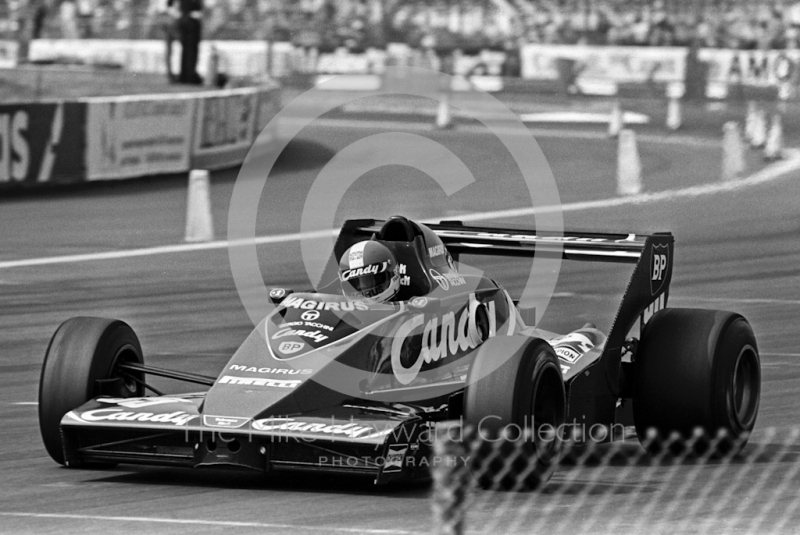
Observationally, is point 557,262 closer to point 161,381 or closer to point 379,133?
point 161,381

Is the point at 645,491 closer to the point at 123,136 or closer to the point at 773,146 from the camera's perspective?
the point at 123,136

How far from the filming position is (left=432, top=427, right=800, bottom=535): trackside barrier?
23.5 feet

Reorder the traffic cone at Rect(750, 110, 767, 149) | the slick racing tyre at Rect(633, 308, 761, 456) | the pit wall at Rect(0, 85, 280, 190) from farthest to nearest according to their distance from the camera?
the traffic cone at Rect(750, 110, 767, 149) < the pit wall at Rect(0, 85, 280, 190) < the slick racing tyre at Rect(633, 308, 761, 456)

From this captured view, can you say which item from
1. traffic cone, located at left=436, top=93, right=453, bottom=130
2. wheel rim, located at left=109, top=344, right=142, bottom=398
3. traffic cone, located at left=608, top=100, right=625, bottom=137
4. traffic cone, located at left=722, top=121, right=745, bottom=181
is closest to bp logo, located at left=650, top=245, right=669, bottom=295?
wheel rim, located at left=109, top=344, right=142, bottom=398

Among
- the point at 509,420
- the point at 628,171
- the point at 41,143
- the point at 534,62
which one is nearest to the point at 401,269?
the point at 509,420

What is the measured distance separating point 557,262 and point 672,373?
9.67 meters

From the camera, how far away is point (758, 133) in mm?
31453

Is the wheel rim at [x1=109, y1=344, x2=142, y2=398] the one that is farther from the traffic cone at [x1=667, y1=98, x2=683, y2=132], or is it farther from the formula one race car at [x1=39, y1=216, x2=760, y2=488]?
the traffic cone at [x1=667, y1=98, x2=683, y2=132]

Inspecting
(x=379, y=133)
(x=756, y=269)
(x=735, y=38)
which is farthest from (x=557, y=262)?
(x=735, y=38)

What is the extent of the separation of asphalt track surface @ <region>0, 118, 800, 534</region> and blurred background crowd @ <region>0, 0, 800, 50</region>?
6.67 m

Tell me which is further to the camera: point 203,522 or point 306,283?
point 306,283

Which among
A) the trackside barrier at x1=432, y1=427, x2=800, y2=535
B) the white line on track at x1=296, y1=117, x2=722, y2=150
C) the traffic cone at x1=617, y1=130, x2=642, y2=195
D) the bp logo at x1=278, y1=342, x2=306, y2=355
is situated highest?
the bp logo at x1=278, y1=342, x2=306, y2=355

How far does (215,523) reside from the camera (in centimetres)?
707

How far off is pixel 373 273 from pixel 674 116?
28389 mm
